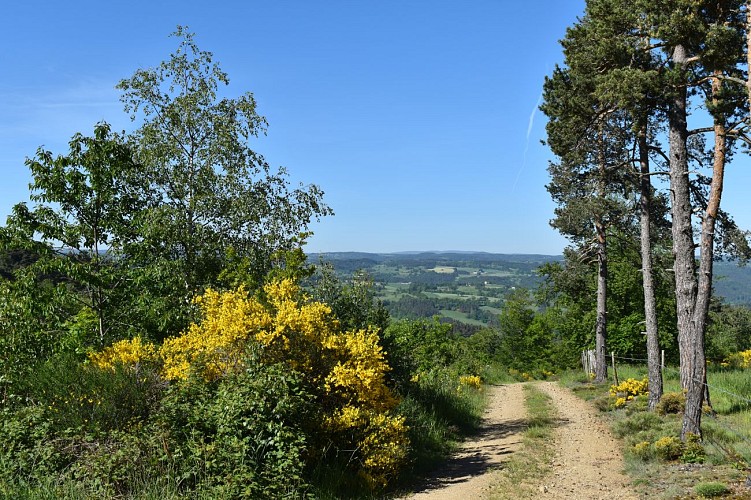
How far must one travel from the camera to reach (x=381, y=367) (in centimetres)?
838

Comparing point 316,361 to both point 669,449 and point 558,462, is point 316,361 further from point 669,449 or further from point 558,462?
point 669,449

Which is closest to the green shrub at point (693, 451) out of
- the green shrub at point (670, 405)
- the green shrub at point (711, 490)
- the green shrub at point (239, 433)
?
the green shrub at point (711, 490)

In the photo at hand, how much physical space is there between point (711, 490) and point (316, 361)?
5.56 metres

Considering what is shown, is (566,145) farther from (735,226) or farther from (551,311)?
(551,311)

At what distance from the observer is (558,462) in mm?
10133

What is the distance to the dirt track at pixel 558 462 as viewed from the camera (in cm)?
820

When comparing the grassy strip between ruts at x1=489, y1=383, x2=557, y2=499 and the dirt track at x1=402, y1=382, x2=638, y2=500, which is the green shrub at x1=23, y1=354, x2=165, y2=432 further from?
the grassy strip between ruts at x1=489, y1=383, x2=557, y2=499

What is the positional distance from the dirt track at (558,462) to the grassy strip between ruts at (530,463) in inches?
5.5

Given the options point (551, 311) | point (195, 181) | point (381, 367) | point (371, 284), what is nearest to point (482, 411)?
point (371, 284)

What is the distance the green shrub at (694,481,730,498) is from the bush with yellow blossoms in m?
4.01

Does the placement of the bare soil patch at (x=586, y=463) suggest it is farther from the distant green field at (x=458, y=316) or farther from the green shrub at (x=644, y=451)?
the distant green field at (x=458, y=316)

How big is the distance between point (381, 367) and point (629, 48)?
7988mm

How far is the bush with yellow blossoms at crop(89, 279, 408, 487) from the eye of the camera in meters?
8.15

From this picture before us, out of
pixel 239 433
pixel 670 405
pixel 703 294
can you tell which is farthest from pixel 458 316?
pixel 239 433
